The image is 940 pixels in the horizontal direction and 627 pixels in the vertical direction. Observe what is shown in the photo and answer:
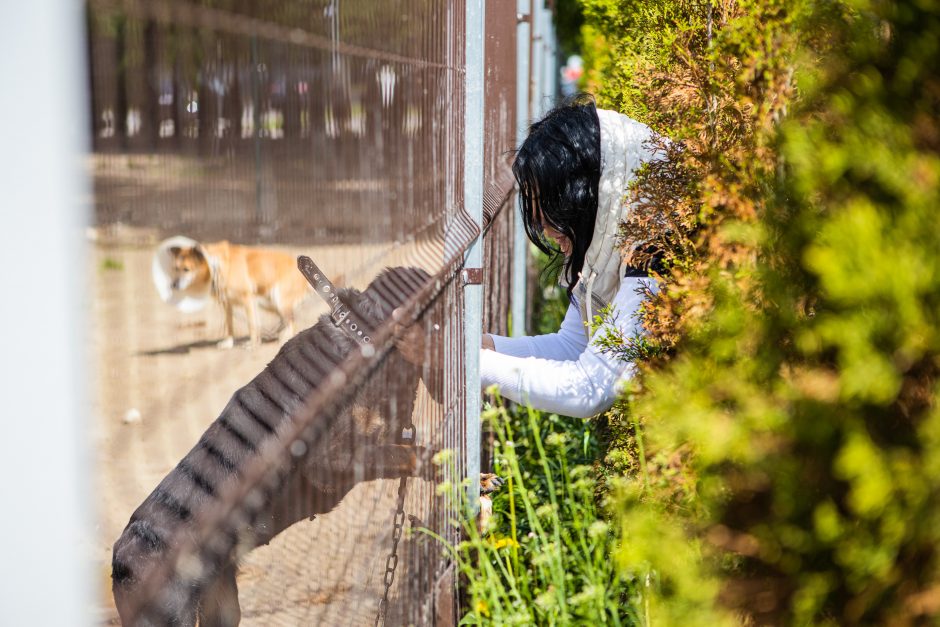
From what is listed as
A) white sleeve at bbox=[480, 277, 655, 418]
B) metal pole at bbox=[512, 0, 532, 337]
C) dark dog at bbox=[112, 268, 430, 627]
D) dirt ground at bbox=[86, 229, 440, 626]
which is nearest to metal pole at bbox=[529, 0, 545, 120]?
metal pole at bbox=[512, 0, 532, 337]

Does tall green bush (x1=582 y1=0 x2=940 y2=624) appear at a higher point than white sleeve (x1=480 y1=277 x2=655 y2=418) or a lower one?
higher

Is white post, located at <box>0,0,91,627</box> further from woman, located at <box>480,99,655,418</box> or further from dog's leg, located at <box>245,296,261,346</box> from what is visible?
woman, located at <box>480,99,655,418</box>

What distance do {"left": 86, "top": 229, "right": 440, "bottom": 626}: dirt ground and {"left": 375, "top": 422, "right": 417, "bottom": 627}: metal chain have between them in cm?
39

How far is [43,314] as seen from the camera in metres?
Answer: 0.68

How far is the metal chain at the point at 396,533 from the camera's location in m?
1.93

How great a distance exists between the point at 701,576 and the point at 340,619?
669 millimetres

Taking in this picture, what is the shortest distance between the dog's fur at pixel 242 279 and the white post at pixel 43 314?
229 mm

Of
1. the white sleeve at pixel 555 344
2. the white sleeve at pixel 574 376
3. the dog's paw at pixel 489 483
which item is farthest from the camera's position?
the white sleeve at pixel 555 344

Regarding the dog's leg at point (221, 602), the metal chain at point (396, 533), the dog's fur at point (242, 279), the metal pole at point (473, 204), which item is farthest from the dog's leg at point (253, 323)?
the metal pole at point (473, 204)

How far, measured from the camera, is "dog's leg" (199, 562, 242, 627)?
1.19m

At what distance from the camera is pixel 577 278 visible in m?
2.93

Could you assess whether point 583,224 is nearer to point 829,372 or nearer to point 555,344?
point 555,344

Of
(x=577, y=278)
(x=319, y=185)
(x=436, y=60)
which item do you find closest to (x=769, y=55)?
(x=319, y=185)

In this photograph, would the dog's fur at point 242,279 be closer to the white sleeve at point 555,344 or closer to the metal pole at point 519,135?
the white sleeve at point 555,344
